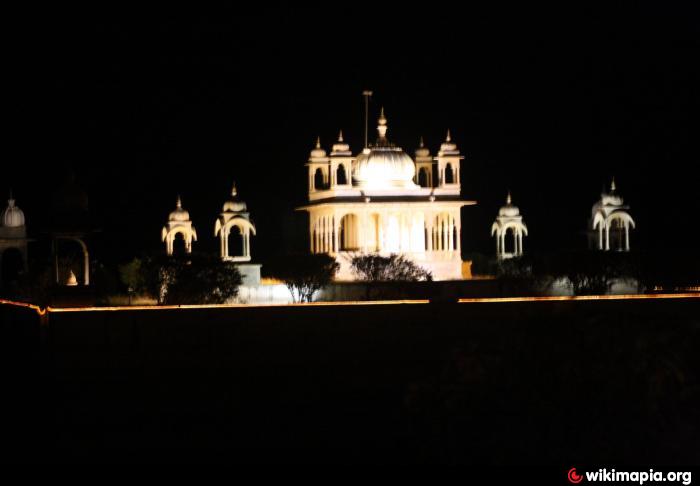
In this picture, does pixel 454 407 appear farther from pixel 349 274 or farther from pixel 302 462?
pixel 349 274

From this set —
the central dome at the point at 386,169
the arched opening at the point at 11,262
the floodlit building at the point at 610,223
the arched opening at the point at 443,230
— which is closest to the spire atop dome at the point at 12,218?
the central dome at the point at 386,169

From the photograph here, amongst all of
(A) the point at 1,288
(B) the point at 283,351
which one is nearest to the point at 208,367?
(B) the point at 283,351

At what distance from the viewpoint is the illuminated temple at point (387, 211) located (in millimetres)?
Result: 45094

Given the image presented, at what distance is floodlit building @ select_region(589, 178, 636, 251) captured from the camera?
45.5m

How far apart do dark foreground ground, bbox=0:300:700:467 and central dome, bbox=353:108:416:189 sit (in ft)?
49.7

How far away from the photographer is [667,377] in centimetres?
2452

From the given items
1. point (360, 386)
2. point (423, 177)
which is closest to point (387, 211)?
point (423, 177)

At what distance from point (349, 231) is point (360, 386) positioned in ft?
60.1

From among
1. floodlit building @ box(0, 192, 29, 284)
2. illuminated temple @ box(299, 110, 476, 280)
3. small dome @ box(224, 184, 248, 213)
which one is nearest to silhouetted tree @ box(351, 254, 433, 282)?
illuminated temple @ box(299, 110, 476, 280)

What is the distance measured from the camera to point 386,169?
46.3m

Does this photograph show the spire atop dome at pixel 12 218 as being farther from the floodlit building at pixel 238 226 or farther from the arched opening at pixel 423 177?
the arched opening at pixel 423 177

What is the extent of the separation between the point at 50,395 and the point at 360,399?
15.7 ft

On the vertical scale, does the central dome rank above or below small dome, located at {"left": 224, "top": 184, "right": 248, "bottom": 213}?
above

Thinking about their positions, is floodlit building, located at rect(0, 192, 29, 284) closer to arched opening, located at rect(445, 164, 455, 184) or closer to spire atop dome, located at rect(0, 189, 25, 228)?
spire atop dome, located at rect(0, 189, 25, 228)
